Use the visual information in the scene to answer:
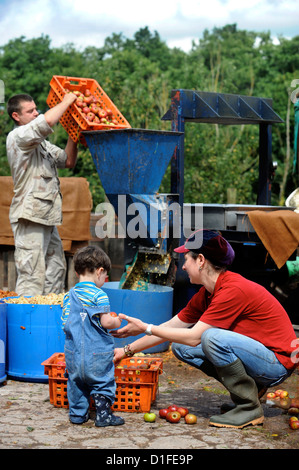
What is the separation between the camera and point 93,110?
6.47m

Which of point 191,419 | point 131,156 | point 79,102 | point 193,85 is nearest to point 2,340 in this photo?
point 191,419

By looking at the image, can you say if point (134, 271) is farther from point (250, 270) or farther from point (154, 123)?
point (154, 123)

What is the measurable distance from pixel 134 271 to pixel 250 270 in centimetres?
142

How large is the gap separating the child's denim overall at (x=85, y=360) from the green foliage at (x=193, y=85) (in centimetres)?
751

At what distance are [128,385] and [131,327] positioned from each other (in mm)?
447

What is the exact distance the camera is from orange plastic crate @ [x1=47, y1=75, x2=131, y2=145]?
6.31 metres

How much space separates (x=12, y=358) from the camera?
17.7 feet

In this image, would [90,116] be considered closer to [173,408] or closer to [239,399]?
[173,408]

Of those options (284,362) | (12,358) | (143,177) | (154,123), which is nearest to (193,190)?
(154,123)

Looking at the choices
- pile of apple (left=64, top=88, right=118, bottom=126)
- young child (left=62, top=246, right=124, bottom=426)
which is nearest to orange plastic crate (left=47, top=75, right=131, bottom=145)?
pile of apple (left=64, top=88, right=118, bottom=126)

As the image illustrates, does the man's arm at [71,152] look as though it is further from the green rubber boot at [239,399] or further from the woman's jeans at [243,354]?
the green rubber boot at [239,399]

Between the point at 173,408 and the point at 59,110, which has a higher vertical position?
the point at 59,110

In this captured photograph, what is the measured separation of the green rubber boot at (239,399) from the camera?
13.8 feet

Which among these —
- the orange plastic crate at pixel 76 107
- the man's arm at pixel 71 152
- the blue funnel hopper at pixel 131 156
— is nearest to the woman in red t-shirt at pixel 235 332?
the blue funnel hopper at pixel 131 156
